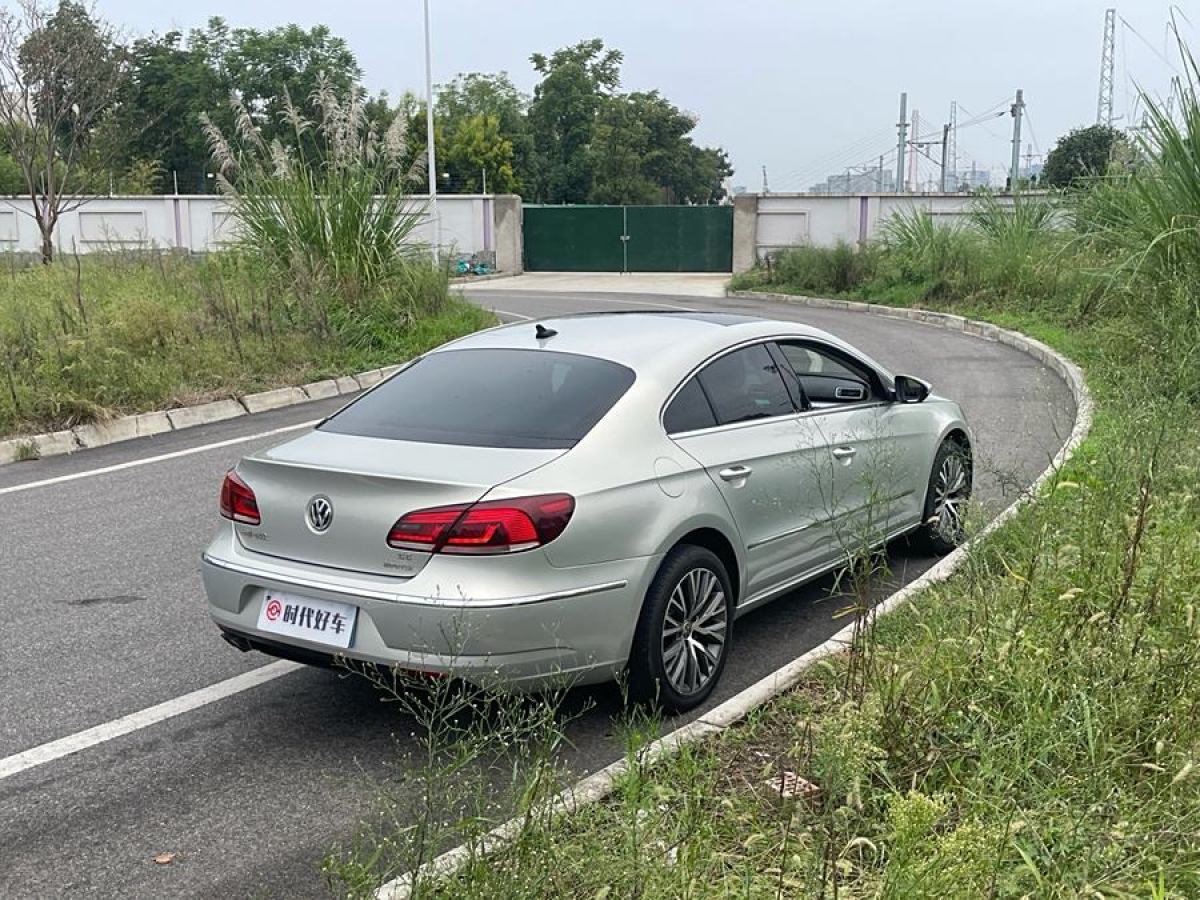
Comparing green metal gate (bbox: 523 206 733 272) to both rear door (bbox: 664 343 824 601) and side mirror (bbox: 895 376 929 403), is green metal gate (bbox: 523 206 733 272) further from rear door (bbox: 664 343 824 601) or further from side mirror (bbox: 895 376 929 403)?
rear door (bbox: 664 343 824 601)

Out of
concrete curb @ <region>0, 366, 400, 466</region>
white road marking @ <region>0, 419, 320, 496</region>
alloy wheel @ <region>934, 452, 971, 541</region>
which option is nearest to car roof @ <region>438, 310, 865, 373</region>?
alloy wheel @ <region>934, 452, 971, 541</region>

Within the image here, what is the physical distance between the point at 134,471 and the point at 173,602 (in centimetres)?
352

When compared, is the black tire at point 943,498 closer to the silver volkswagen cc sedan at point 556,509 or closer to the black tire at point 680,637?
the silver volkswagen cc sedan at point 556,509

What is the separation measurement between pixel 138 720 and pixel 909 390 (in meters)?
4.24

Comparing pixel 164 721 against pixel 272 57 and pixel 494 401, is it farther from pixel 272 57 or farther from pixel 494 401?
pixel 272 57

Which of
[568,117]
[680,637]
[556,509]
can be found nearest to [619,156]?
[568,117]

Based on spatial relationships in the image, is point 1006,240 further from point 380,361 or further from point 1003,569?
point 1003,569

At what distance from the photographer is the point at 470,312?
54.2 feet

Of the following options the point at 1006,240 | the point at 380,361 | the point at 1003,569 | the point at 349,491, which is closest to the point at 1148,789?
the point at 1003,569

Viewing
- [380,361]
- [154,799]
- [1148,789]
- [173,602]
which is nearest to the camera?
[1148,789]

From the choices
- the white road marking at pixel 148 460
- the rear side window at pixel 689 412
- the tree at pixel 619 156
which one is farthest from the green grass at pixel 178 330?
the tree at pixel 619 156

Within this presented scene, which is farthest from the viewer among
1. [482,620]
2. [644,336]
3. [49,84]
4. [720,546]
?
[49,84]

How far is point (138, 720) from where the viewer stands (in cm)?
462

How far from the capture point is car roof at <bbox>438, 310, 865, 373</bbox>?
17.0 ft
